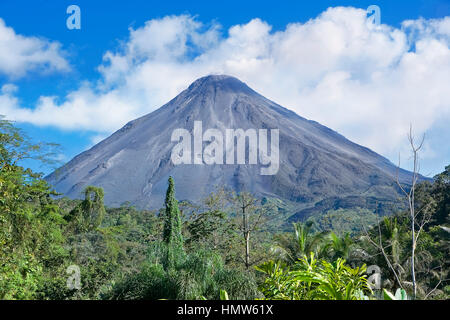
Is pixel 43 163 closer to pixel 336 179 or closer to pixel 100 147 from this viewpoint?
pixel 336 179

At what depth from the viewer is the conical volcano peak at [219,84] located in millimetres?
107062

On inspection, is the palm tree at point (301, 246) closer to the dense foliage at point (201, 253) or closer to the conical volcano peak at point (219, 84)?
the dense foliage at point (201, 253)

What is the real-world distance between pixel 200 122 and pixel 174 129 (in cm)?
676

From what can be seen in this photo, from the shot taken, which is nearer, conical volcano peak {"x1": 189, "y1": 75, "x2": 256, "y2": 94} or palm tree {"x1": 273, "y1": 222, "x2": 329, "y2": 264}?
palm tree {"x1": 273, "y1": 222, "x2": 329, "y2": 264}

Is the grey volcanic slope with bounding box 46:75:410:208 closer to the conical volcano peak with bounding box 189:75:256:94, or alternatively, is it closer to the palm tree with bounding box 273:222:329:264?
the conical volcano peak with bounding box 189:75:256:94

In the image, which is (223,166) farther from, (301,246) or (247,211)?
(247,211)

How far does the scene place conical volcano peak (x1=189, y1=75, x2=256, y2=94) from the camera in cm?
10706

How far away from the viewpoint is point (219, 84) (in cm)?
10875

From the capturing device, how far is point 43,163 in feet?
25.6

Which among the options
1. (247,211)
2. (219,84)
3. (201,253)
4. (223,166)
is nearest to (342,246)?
(247,211)

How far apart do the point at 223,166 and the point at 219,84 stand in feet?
103

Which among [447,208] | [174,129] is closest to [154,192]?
[174,129]

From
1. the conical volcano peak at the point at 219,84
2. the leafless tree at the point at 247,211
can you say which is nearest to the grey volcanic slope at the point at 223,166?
the conical volcano peak at the point at 219,84

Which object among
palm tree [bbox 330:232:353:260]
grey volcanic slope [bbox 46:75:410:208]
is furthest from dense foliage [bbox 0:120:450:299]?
grey volcanic slope [bbox 46:75:410:208]
